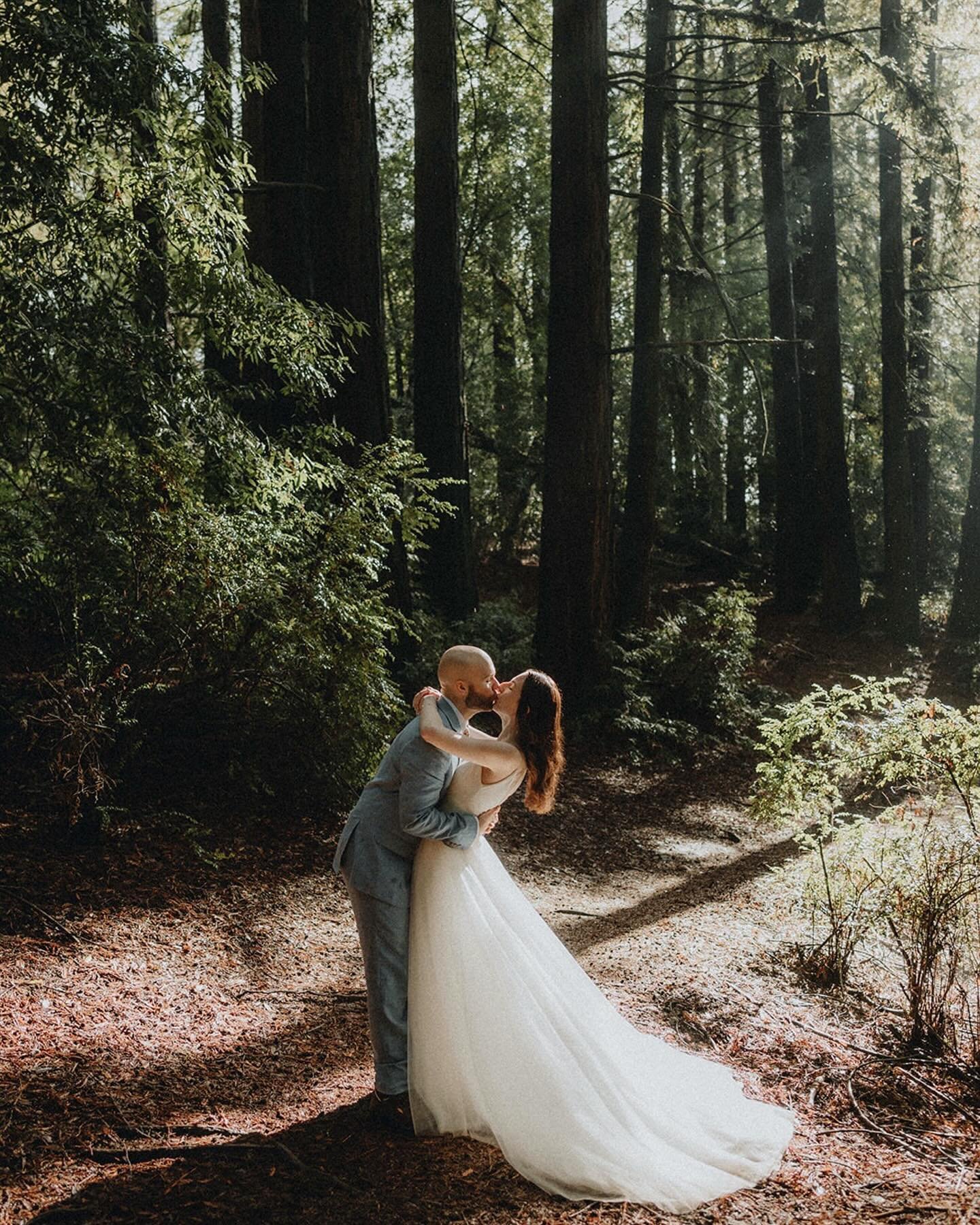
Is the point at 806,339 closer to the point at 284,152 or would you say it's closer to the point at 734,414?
the point at 734,414

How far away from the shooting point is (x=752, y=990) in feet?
18.7

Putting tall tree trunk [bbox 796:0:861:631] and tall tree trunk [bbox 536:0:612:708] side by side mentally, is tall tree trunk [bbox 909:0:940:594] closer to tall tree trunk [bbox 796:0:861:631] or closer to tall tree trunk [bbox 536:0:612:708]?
tall tree trunk [bbox 796:0:861:631]

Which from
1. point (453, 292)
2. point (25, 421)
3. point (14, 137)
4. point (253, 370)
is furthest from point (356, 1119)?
point (453, 292)

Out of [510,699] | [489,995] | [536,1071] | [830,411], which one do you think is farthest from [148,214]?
[830,411]

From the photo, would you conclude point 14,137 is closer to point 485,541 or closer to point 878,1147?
point 878,1147

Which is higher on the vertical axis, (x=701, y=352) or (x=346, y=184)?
(x=346, y=184)

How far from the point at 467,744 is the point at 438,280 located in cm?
1060

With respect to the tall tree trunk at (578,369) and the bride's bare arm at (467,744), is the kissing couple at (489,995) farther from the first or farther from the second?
the tall tree trunk at (578,369)

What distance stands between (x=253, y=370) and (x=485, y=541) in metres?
11.7

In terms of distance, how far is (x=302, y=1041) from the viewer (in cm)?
512

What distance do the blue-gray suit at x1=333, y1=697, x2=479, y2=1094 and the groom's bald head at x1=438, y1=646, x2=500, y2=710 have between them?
0.22 feet

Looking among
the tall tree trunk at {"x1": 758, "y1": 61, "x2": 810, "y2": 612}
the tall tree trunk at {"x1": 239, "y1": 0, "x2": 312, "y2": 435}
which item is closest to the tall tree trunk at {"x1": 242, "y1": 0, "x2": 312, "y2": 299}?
the tall tree trunk at {"x1": 239, "y1": 0, "x2": 312, "y2": 435}

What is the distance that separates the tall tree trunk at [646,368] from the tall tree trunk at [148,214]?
910cm

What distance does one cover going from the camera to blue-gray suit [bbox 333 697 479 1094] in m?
4.02
